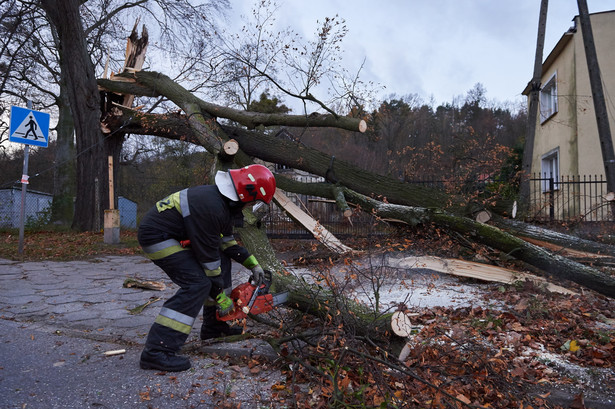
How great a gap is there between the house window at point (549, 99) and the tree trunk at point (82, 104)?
13.6 meters

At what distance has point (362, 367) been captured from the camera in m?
2.74

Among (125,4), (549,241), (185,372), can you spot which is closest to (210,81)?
(125,4)

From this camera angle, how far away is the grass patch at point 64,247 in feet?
25.6

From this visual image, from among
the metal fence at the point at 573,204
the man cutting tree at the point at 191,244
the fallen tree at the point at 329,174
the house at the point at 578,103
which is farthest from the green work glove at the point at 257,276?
the house at the point at 578,103

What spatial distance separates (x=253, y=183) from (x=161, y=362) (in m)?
1.37

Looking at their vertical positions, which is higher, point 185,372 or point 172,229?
point 172,229

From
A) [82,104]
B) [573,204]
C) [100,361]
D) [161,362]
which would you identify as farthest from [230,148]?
[573,204]

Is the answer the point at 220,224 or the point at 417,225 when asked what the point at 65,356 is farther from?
the point at 417,225

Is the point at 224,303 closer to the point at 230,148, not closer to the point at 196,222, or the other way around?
the point at 196,222

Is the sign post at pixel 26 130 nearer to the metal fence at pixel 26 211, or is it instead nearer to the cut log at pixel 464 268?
the metal fence at pixel 26 211

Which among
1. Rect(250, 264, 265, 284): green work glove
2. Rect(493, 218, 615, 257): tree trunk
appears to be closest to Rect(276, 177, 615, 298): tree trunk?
Rect(493, 218, 615, 257): tree trunk

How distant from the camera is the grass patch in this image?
779cm

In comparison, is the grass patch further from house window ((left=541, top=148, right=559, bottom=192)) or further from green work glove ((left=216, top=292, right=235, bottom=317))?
house window ((left=541, top=148, right=559, bottom=192))

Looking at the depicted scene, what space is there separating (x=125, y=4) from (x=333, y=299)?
13.9m
